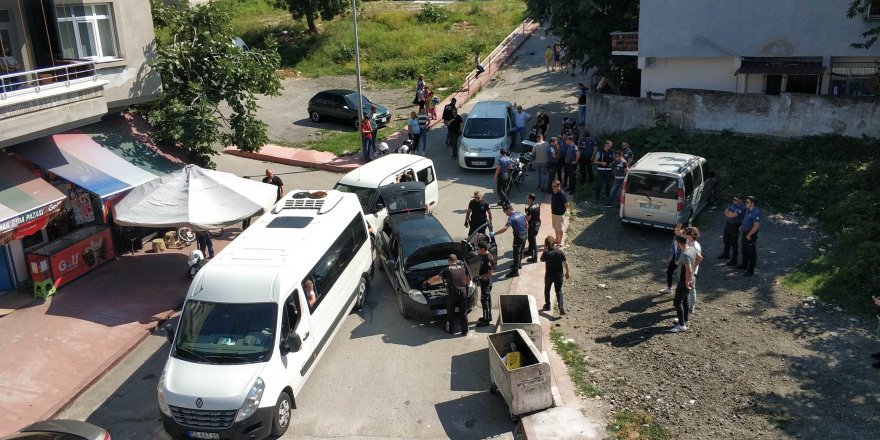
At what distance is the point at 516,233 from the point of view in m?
15.2

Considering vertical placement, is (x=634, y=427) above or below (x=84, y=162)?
below

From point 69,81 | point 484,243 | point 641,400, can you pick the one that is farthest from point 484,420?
point 69,81

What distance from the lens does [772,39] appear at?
2241 cm

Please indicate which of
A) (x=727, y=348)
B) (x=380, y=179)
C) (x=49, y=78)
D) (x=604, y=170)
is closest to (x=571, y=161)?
(x=604, y=170)

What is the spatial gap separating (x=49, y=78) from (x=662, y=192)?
549 inches

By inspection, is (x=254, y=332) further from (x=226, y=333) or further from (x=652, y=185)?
(x=652, y=185)

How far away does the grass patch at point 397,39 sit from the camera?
35594 mm

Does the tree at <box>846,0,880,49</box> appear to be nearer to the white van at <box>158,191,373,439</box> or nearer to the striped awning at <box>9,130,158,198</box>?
the white van at <box>158,191,373,439</box>

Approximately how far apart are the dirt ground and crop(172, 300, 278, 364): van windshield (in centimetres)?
505

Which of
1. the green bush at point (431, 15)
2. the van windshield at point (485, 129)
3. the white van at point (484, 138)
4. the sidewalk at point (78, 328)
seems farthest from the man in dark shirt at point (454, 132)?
the green bush at point (431, 15)

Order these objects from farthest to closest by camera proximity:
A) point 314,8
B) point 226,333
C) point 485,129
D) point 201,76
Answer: point 314,8
point 485,129
point 201,76
point 226,333

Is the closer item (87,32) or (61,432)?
(61,432)

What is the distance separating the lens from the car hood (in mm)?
13797

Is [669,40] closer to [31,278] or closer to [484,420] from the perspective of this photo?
[484,420]
